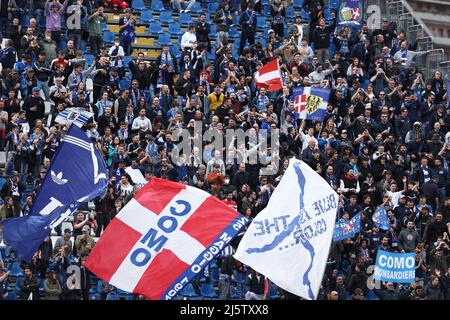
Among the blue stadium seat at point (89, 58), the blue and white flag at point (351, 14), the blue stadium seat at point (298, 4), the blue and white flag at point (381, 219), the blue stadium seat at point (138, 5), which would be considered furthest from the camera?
the blue stadium seat at point (298, 4)

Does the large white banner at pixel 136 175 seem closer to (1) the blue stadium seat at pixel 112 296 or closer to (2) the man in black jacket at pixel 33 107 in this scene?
(2) the man in black jacket at pixel 33 107

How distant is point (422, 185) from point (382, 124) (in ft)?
7.04

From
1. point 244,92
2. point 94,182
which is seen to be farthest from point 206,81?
point 94,182

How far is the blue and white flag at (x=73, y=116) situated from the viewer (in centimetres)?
3089

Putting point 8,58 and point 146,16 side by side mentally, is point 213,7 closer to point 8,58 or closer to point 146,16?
point 146,16

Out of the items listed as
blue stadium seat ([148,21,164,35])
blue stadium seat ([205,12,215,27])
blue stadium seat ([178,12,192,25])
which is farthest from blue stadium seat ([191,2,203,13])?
blue stadium seat ([148,21,164,35])

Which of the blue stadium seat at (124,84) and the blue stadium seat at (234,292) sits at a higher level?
the blue stadium seat at (124,84)

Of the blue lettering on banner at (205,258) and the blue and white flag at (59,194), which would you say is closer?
the blue lettering on banner at (205,258)

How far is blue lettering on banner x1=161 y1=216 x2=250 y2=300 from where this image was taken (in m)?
21.5

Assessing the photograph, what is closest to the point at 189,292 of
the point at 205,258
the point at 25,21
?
the point at 205,258

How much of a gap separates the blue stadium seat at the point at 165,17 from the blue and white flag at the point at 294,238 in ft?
47.7

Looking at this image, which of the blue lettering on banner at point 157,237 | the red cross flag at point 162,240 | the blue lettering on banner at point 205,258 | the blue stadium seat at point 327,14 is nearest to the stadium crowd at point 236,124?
the blue stadium seat at point 327,14

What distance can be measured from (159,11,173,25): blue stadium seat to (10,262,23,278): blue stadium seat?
36.8 ft
